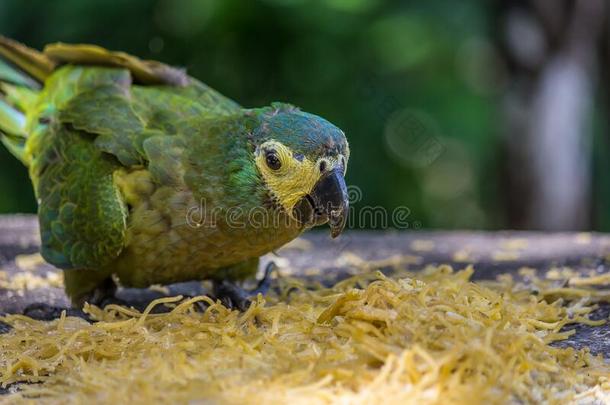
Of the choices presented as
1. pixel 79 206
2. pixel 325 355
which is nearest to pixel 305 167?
pixel 325 355

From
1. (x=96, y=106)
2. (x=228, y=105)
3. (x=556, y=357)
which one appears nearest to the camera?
(x=556, y=357)

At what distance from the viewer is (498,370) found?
8.38ft

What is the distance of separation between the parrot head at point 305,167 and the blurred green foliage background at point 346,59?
461 cm

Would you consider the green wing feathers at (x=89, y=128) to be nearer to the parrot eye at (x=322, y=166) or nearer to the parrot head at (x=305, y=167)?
the parrot head at (x=305, y=167)

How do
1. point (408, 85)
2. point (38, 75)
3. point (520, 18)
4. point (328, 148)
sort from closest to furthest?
point (328, 148)
point (38, 75)
point (520, 18)
point (408, 85)

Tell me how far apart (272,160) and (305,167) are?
0.17 m

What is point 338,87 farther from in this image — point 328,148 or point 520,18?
point 328,148

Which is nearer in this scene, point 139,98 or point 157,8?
point 139,98

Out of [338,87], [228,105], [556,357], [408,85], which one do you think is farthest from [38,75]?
[408,85]

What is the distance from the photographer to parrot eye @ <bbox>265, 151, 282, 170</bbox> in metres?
3.43

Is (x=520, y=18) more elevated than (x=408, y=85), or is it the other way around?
(x=520, y=18)

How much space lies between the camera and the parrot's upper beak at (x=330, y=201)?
10.9 ft

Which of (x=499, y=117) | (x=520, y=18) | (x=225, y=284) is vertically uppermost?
(x=520, y=18)

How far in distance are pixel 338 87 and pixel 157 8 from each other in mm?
2051
